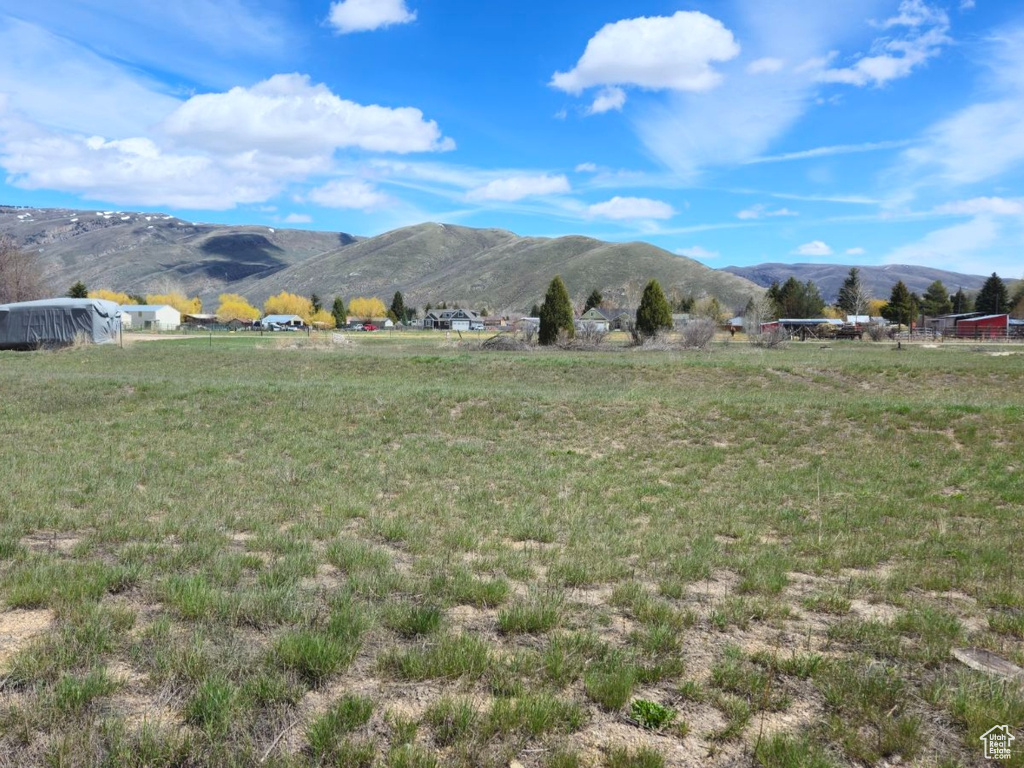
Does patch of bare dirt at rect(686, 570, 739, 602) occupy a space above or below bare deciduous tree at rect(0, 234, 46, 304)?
below

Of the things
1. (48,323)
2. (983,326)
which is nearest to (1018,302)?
(983,326)

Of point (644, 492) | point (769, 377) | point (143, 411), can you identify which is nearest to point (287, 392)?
point (143, 411)

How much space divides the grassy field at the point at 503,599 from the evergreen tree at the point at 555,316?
1279 inches

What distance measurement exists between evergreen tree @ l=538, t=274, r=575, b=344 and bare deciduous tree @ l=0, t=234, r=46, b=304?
62.6m

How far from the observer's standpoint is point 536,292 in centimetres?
18425

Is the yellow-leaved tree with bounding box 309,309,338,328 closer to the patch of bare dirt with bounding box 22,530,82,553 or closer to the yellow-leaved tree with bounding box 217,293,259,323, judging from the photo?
the yellow-leaved tree with bounding box 217,293,259,323

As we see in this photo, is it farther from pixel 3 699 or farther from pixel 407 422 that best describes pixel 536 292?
pixel 3 699

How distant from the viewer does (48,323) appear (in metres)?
42.1

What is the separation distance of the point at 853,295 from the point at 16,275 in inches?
4612

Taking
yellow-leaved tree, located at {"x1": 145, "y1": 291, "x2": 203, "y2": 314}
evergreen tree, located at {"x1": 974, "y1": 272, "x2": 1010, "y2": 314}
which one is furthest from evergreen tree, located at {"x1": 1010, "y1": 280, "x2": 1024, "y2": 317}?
yellow-leaved tree, located at {"x1": 145, "y1": 291, "x2": 203, "y2": 314}

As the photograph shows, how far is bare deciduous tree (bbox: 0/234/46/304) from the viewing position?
70.7m

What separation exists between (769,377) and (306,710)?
87.1ft

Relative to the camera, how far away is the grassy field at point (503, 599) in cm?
368

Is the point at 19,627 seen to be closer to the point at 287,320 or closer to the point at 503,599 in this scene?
the point at 503,599
